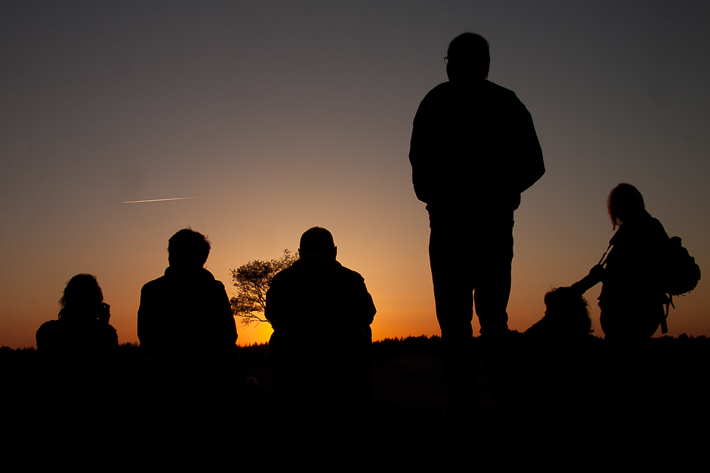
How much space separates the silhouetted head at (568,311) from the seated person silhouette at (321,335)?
1.52 metres

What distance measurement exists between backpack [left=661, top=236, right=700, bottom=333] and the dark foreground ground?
3.44 ft

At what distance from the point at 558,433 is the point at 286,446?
1553mm

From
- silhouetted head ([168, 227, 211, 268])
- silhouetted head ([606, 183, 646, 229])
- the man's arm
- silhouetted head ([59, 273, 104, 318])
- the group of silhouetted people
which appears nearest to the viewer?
the group of silhouetted people

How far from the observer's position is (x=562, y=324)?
12.3 ft

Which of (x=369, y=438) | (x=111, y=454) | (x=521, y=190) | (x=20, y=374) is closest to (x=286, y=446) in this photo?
(x=369, y=438)

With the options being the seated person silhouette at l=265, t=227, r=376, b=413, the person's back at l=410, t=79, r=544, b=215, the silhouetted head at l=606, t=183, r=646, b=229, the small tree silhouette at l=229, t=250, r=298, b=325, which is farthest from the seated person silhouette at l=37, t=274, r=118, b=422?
the small tree silhouette at l=229, t=250, r=298, b=325

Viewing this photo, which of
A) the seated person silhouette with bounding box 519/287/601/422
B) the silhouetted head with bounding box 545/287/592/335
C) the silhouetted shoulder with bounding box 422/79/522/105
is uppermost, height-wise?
the silhouetted shoulder with bounding box 422/79/522/105

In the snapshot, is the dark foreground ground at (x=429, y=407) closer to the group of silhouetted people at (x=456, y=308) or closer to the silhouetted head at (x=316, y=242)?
the group of silhouetted people at (x=456, y=308)

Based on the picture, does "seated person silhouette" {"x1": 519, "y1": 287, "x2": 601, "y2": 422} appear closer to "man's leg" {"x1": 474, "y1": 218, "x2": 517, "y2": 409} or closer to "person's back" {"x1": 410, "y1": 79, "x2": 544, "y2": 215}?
"man's leg" {"x1": 474, "y1": 218, "x2": 517, "y2": 409}

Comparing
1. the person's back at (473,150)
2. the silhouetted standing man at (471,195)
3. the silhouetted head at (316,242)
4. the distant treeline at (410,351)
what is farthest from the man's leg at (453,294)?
the distant treeline at (410,351)

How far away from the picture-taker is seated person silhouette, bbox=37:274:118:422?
4566 mm

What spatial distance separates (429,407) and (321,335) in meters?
5.14

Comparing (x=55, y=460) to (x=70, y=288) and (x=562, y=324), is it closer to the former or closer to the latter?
(x=70, y=288)

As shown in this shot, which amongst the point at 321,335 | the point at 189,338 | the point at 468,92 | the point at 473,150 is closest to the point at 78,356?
the point at 189,338
